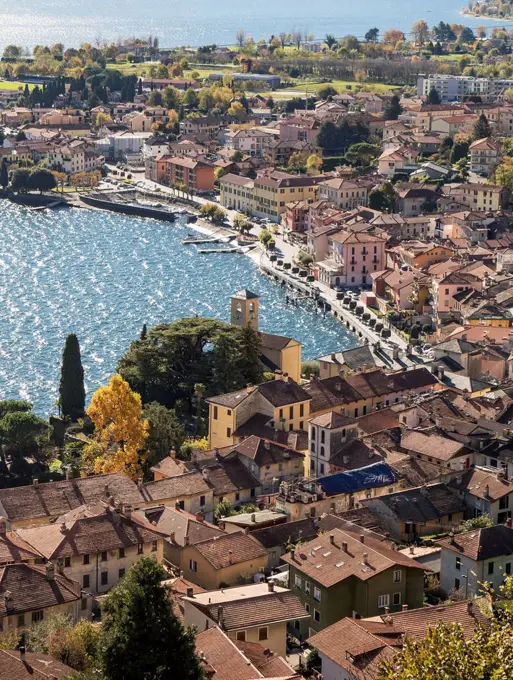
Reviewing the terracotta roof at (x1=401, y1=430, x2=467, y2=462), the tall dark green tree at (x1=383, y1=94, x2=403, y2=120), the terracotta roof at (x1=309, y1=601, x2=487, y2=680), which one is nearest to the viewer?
the terracotta roof at (x1=309, y1=601, x2=487, y2=680)

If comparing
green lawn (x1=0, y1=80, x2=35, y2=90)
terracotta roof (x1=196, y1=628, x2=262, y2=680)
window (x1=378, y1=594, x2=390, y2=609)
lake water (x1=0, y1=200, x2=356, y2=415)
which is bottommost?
lake water (x1=0, y1=200, x2=356, y2=415)

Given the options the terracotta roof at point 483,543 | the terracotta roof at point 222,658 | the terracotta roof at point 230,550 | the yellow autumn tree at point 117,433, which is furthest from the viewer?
the yellow autumn tree at point 117,433

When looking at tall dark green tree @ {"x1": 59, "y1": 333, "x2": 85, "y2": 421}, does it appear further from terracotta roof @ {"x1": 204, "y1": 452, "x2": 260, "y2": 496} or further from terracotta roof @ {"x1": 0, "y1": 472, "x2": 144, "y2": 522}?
terracotta roof @ {"x1": 0, "y1": 472, "x2": 144, "y2": 522}

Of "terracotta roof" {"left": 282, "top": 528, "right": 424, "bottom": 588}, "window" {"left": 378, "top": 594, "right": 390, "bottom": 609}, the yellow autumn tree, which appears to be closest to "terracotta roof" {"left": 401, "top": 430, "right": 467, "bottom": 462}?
the yellow autumn tree

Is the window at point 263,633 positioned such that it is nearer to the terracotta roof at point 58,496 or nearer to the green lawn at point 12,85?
the terracotta roof at point 58,496

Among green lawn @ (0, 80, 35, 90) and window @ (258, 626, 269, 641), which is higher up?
green lawn @ (0, 80, 35, 90)

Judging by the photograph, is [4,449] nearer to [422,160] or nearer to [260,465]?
[260,465]

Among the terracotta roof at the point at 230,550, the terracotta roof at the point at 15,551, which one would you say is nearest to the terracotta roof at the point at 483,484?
the terracotta roof at the point at 230,550

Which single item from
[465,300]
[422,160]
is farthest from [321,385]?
[422,160]
